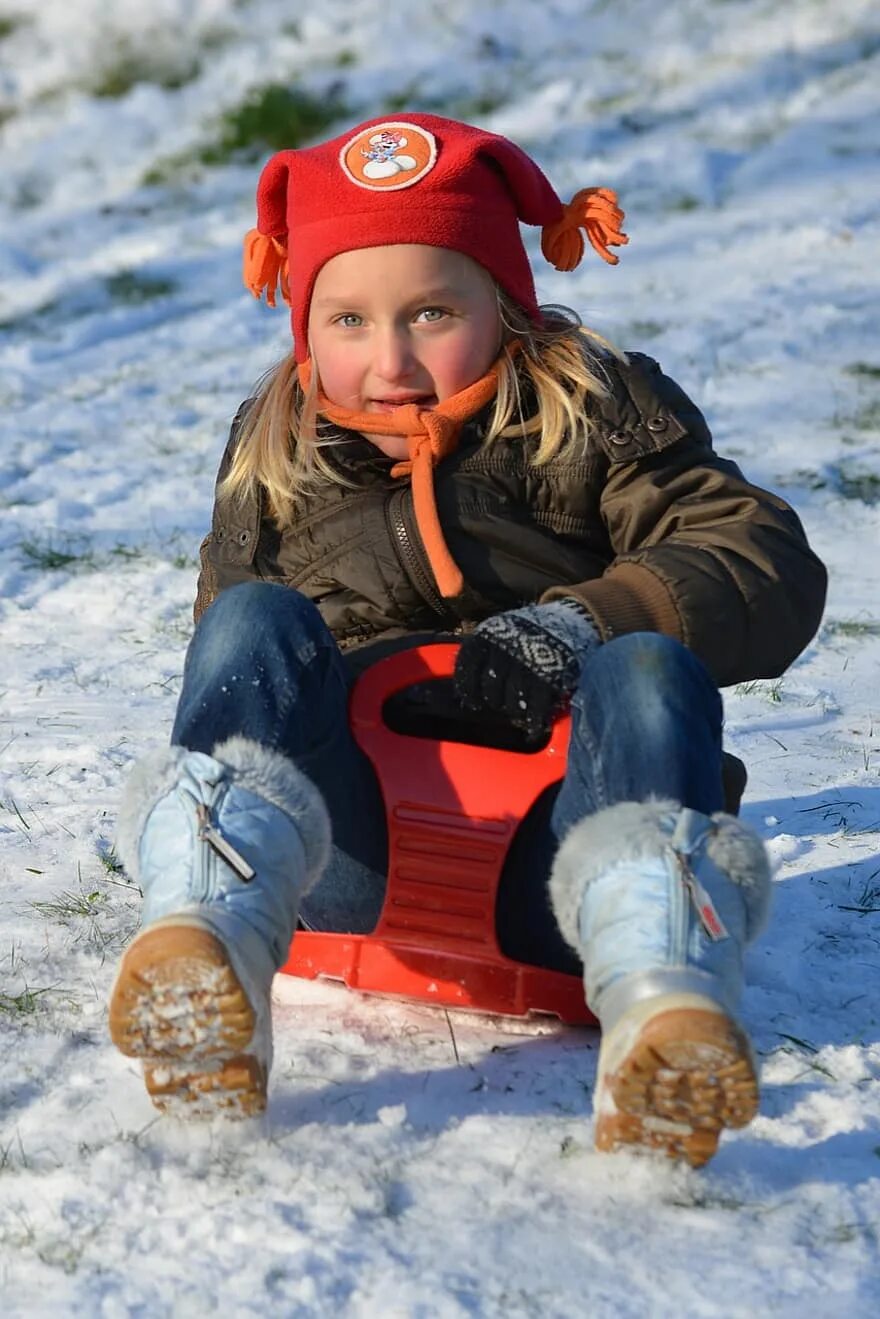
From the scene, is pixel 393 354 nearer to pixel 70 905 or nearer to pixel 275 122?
pixel 70 905

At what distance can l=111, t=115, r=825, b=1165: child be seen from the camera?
164 centimetres

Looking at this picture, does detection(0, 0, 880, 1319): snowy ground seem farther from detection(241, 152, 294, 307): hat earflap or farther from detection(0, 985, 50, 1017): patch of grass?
detection(241, 152, 294, 307): hat earflap

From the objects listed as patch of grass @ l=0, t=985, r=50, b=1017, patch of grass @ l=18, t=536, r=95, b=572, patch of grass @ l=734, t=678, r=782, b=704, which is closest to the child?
patch of grass @ l=0, t=985, r=50, b=1017

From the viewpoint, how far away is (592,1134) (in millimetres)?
1778

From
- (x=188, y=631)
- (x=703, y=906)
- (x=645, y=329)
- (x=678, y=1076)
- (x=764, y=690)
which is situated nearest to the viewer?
(x=678, y=1076)

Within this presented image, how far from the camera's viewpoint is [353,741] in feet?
6.91

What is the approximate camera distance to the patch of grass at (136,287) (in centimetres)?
691

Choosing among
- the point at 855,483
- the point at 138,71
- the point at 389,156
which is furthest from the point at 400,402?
the point at 138,71

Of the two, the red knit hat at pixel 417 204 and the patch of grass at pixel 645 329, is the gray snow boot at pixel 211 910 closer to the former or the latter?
the red knit hat at pixel 417 204

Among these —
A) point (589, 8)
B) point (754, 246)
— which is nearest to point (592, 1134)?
point (754, 246)

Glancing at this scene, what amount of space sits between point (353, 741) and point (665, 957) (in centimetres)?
61

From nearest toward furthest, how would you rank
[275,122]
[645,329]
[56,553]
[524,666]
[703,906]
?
[703,906]
[524,666]
[56,553]
[645,329]
[275,122]

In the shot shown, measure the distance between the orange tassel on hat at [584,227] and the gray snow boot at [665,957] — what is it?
3.41 ft

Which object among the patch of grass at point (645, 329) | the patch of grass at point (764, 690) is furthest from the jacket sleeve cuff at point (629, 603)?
the patch of grass at point (645, 329)
